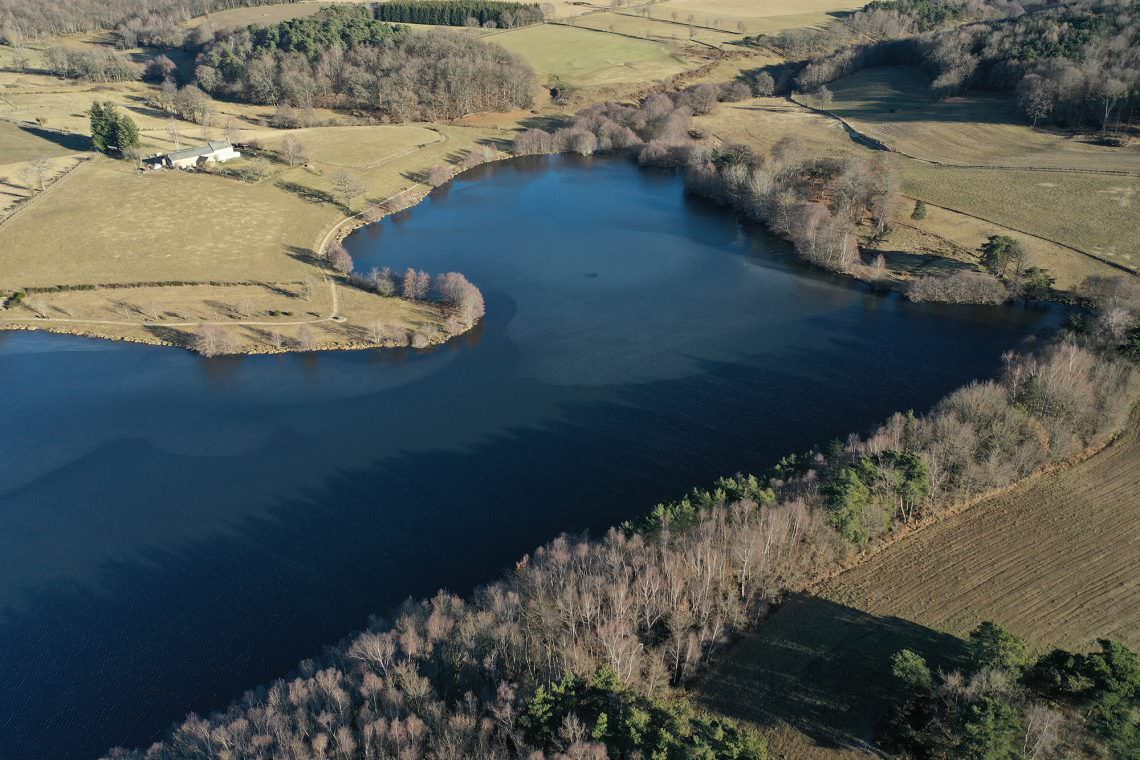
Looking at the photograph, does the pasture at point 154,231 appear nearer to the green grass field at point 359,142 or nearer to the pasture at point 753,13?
the green grass field at point 359,142

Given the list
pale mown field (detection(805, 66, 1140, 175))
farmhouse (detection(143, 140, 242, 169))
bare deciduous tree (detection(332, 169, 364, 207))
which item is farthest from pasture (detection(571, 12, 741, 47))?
farmhouse (detection(143, 140, 242, 169))

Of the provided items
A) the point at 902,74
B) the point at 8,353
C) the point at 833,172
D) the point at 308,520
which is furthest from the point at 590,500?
the point at 902,74

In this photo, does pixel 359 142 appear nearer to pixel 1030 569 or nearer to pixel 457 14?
pixel 457 14

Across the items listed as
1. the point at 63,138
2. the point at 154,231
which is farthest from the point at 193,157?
the point at 63,138

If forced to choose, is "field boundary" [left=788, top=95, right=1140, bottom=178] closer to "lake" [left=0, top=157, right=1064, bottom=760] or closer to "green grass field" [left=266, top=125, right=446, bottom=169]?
"lake" [left=0, top=157, right=1064, bottom=760]

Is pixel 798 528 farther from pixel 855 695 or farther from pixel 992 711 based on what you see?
pixel 992 711

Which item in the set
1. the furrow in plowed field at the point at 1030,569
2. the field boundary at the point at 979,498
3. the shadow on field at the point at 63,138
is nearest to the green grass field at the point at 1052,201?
the field boundary at the point at 979,498
